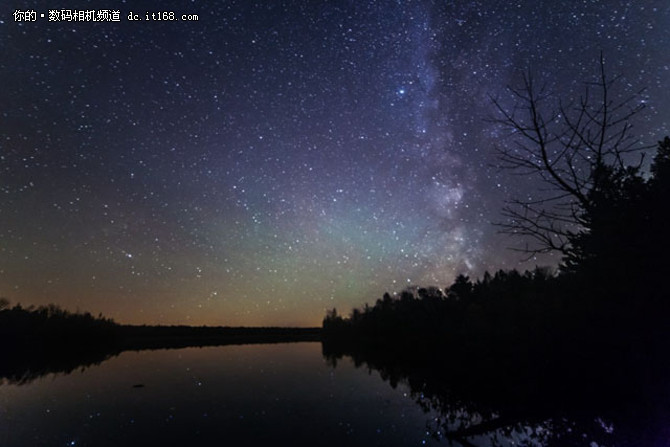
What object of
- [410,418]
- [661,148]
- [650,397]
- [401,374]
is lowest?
[401,374]

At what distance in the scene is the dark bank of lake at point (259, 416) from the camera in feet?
38.7

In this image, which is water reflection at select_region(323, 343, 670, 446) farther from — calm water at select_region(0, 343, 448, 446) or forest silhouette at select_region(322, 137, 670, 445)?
calm water at select_region(0, 343, 448, 446)

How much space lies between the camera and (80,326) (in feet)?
238

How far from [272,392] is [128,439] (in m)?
10.9

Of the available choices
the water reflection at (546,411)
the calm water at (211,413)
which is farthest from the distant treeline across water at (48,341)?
the water reflection at (546,411)

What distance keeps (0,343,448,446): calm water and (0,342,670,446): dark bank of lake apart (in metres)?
0.04

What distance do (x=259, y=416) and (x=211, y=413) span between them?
258cm

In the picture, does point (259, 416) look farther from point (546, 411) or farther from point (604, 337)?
point (604, 337)

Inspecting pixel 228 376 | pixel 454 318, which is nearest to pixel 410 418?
pixel 228 376

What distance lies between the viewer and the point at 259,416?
16.4 metres

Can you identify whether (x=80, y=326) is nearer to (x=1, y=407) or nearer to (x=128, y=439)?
(x=1, y=407)

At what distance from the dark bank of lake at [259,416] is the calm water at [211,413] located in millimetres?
42

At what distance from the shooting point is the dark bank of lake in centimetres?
1180

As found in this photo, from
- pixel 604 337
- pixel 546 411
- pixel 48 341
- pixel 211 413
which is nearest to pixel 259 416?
pixel 211 413
